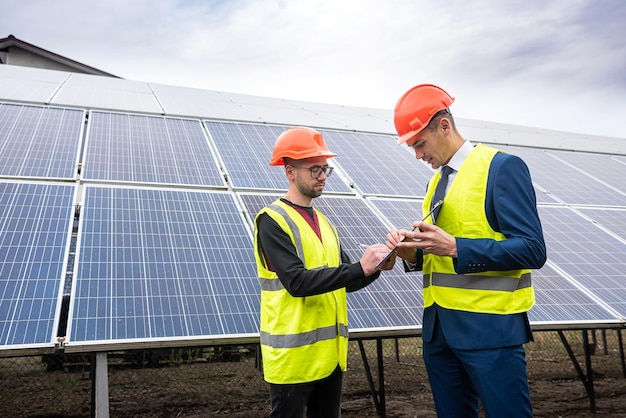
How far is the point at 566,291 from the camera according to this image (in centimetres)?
505

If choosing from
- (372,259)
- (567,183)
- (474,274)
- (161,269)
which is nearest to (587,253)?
(567,183)

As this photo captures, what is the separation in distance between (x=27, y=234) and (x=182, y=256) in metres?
1.24

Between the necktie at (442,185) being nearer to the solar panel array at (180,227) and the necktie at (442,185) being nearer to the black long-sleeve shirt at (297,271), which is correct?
the black long-sleeve shirt at (297,271)

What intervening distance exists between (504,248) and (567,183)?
242 inches

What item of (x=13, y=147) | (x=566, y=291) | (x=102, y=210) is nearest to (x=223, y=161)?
(x=102, y=210)

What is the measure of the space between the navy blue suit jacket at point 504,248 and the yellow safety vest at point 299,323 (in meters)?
0.70

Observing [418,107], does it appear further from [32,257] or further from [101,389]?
[32,257]

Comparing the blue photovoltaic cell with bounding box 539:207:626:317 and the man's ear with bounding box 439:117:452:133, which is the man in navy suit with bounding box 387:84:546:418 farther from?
the blue photovoltaic cell with bounding box 539:207:626:317

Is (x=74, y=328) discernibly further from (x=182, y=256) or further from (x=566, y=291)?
(x=566, y=291)

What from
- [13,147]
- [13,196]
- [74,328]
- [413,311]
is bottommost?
[413,311]

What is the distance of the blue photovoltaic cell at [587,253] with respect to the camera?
5.23 metres

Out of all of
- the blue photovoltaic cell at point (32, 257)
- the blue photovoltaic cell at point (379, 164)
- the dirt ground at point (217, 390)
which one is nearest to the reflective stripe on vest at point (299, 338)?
the blue photovoltaic cell at point (32, 257)

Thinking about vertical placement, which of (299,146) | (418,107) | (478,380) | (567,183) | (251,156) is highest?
(251,156)

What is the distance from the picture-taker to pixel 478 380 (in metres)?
2.66
